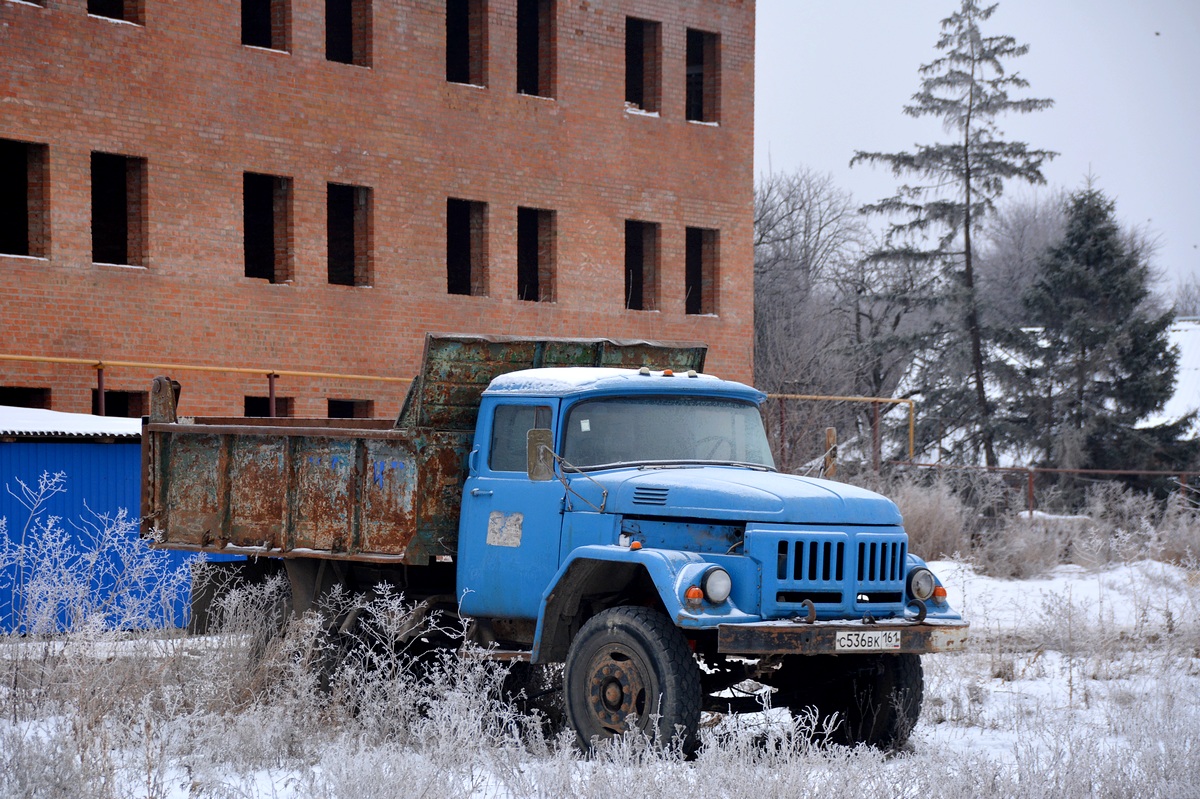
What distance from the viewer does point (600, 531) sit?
342 inches

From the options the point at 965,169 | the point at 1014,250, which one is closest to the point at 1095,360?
the point at 965,169

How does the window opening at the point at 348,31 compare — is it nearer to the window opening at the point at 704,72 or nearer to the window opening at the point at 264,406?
the window opening at the point at 264,406

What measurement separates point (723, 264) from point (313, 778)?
2113 cm

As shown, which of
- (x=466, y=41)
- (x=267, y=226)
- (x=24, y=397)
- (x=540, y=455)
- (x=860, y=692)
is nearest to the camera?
(x=540, y=455)

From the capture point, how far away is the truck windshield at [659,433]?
9.10 metres

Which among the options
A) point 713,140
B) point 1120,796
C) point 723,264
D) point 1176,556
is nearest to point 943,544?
point 1176,556

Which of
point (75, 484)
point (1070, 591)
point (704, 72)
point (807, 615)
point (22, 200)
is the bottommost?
point (1070, 591)

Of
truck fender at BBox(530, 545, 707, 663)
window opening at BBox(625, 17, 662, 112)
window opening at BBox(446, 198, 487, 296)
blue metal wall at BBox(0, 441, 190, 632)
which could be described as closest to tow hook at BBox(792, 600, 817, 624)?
truck fender at BBox(530, 545, 707, 663)

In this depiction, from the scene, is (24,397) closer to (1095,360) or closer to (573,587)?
(573,587)

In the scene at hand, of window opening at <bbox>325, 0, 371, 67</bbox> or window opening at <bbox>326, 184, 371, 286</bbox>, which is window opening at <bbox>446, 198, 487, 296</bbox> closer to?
window opening at <bbox>326, 184, 371, 286</bbox>

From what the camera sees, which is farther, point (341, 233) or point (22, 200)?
point (341, 233)

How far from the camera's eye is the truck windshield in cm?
910

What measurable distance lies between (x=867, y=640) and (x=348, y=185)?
16712mm

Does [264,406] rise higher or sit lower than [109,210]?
lower
